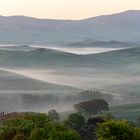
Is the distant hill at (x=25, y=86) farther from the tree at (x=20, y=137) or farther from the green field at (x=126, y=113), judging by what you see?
the tree at (x=20, y=137)

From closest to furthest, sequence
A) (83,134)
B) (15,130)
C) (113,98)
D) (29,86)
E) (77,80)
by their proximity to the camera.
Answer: (15,130) < (83,134) < (113,98) < (29,86) < (77,80)

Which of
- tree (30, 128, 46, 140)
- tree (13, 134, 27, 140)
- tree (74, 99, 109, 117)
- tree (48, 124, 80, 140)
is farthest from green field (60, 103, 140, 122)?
tree (48, 124, 80, 140)

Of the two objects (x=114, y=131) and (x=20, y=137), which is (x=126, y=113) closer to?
(x=20, y=137)

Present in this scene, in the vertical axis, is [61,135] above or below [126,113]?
below

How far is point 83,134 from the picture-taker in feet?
161

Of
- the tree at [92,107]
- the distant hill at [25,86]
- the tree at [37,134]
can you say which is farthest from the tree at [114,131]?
the distant hill at [25,86]

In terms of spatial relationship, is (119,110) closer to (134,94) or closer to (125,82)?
Answer: (134,94)

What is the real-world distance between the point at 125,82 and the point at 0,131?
14310 centimetres

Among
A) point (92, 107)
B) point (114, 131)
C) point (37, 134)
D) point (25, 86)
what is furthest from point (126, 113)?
point (114, 131)

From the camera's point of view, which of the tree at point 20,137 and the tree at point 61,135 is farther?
the tree at point 20,137

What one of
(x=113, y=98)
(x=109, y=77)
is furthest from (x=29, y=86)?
(x=109, y=77)

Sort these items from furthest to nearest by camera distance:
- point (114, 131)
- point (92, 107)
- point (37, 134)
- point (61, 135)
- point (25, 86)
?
point (25, 86) < point (92, 107) < point (37, 134) < point (61, 135) < point (114, 131)

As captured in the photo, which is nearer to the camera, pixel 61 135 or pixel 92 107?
pixel 61 135

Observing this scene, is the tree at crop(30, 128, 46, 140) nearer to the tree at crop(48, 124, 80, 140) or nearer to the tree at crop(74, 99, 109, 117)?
the tree at crop(48, 124, 80, 140)
